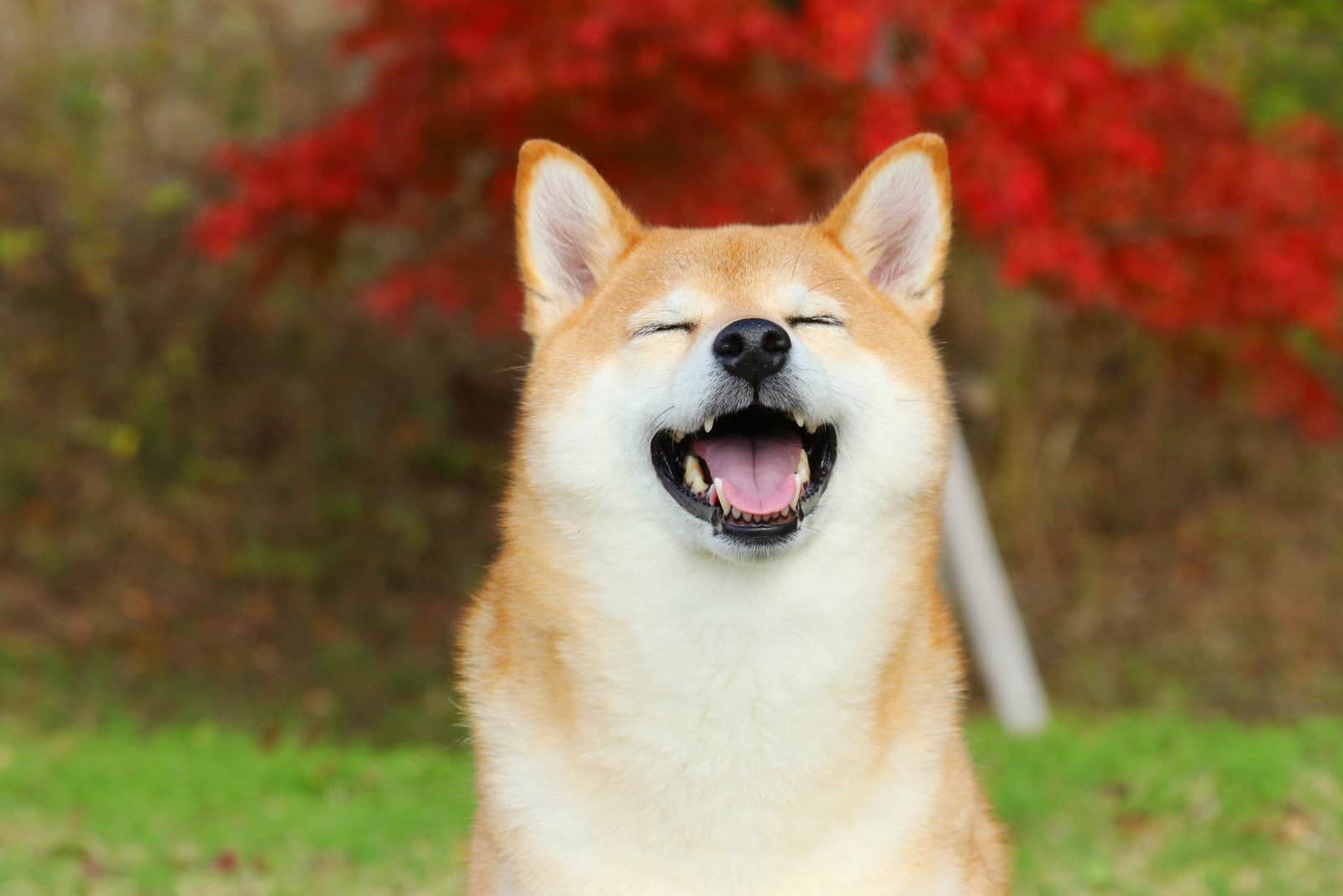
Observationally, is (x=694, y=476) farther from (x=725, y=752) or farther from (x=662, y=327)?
(x=725, y=752)

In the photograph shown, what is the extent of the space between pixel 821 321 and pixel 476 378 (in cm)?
857

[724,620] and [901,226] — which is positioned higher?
[901,226]

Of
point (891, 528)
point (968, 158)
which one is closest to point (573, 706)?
point (891, 528)

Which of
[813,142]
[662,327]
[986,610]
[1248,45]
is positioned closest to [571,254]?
[662,327]

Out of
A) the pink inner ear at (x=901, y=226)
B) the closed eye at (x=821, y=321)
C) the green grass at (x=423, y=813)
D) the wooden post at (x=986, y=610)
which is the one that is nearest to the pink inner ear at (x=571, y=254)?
the closed eye at (x=821, y=321)

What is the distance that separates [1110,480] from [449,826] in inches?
283

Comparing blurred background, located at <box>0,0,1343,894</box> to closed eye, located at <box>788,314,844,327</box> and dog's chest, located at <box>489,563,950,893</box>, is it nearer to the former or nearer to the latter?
dog's chest, located at <box>489,563,950,893</box>

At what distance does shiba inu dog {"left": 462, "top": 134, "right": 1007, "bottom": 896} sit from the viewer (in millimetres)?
2936

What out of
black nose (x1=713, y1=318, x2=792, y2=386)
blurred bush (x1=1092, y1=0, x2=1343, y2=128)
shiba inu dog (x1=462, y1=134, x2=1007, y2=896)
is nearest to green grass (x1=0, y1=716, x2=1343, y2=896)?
shiba inu dog (x1=462, y1=134, x2=1007, y2=896)

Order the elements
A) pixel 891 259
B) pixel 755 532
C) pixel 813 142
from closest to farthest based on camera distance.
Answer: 1. pixel 755 532
2. pixel 891 259
3. pixel 813 142

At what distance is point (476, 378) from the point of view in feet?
38.2

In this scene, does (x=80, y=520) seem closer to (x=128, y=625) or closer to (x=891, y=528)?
(x=128, y=625)

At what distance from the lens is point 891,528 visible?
122 inches

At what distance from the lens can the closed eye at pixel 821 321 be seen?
3246 mm
